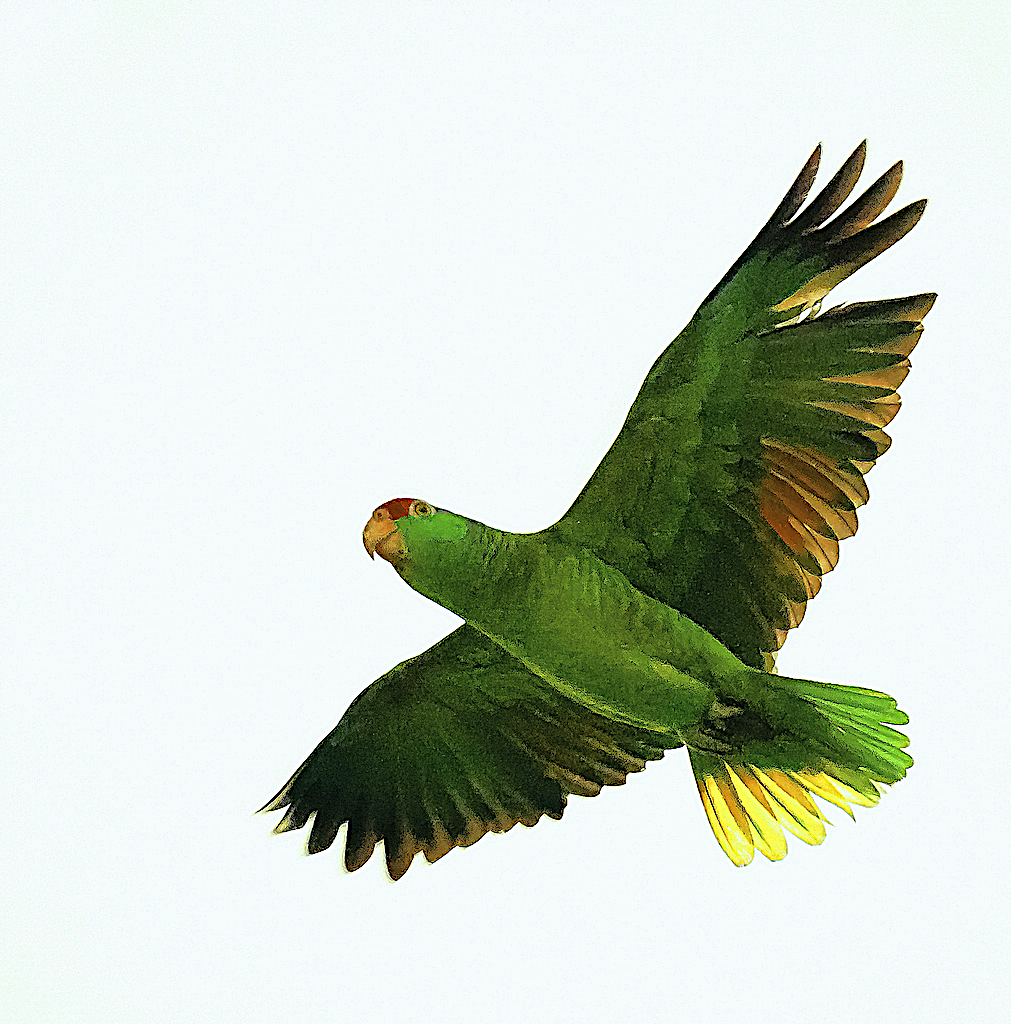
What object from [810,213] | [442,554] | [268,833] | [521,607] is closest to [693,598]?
[521,607]

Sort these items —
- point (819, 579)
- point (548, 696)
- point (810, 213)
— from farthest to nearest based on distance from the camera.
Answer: point (548, 696), point (819, 579), point (810, 213)

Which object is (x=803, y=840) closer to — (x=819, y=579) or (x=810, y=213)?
(x=819, y=579)

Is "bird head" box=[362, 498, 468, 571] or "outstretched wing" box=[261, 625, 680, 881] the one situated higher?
"bird head" box=[362, 498, 468, 571]

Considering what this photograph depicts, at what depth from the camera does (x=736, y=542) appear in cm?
188

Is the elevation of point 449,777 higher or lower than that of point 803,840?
higher

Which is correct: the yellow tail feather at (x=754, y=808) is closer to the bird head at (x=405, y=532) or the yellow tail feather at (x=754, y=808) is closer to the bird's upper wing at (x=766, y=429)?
the bird's upper wing at (x=766, y=429)

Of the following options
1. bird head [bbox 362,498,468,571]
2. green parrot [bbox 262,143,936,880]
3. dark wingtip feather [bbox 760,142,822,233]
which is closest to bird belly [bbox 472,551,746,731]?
green parrot [bbox 262,143,936,880]

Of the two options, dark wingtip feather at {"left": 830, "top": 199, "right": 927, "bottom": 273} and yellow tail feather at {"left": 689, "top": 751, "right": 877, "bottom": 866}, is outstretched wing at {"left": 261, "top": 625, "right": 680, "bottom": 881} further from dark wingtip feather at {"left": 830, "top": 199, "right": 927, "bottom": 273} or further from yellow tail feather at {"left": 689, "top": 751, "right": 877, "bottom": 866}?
dark wingtip feather at {"left": 830, "top": 199, "right": 927, "bottom": 273}

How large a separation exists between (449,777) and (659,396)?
814 millimetres

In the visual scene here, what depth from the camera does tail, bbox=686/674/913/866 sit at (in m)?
1.80

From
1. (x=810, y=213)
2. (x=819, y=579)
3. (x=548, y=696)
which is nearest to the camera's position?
(x=810, y=213)

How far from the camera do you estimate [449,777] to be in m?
2.11

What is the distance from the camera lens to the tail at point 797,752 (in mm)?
1802

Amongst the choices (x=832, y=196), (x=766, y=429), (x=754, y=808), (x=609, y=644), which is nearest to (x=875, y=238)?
(x=832, y=196)
